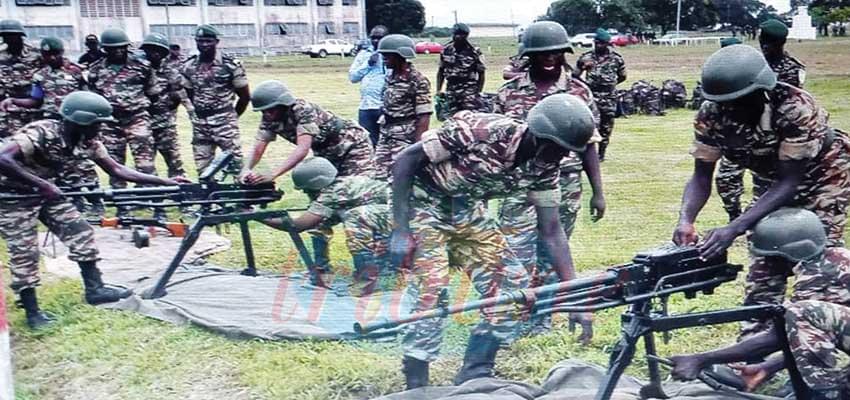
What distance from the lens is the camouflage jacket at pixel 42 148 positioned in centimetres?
546

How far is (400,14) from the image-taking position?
52500mm

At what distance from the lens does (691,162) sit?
38.1ft

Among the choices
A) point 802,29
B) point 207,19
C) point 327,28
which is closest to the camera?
point 802,29

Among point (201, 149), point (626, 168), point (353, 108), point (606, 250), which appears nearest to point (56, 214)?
point (201, 149)

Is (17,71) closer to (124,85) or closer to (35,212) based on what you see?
(124,85)

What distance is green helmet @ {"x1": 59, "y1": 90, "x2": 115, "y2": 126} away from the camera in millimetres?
5430

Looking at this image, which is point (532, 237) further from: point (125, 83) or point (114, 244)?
point (125, 83)

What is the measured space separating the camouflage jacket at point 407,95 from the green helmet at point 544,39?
9.67 feet

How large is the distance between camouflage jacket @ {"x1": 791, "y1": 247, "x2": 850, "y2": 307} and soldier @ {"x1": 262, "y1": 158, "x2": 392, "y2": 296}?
2870mm

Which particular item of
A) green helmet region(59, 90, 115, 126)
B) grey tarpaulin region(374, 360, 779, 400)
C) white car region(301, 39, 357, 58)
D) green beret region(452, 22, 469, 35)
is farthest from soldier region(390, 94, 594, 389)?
white car region(301, 39, 357, 58)

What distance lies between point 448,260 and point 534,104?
1343 mm

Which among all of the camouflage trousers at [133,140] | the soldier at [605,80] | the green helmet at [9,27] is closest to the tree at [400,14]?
the soldier at [605,80]

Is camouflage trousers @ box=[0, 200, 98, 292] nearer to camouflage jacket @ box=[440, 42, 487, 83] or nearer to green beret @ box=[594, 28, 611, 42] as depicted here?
camouflage jacket @ box=[440, 42, 487, 83]

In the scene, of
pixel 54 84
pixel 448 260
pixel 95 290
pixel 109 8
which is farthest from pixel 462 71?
pixel 109 8
